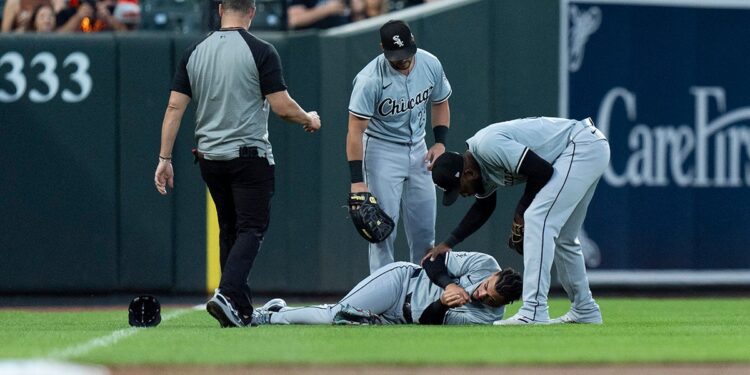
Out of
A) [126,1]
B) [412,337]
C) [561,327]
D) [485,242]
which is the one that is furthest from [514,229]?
[126,1]

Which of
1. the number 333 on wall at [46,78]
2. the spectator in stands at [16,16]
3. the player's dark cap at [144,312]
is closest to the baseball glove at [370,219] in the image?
the player's dark cap at [144,312]

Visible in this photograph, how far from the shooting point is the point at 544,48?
11.5 meters

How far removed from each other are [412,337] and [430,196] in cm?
187

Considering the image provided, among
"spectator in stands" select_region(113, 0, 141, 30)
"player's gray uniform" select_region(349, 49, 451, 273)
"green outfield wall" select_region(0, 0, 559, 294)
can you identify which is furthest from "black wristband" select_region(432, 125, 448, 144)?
"spectator in stands" select_region(113, 0, 141, 30)

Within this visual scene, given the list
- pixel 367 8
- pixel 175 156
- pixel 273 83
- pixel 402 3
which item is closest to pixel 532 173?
pixel 273 83

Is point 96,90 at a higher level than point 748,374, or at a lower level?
higher

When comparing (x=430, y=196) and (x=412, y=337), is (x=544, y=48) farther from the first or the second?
(x=412, y=337)

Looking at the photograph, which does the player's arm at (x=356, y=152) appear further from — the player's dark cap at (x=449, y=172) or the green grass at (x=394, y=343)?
the green grass at (x=394, y=343)

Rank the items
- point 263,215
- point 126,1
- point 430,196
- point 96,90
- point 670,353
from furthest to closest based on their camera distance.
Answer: point 126,1 < point 96,90 < point 430,196 < point 263,215 < point 670,353

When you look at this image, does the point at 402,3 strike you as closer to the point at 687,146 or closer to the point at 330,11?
the point at 330,11

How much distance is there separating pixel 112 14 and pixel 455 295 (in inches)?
237

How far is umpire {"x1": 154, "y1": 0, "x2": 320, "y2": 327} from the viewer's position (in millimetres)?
7004

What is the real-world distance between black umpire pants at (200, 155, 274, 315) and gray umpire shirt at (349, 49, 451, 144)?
915 millimetres

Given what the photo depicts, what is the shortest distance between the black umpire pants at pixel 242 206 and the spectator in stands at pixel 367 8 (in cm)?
480
